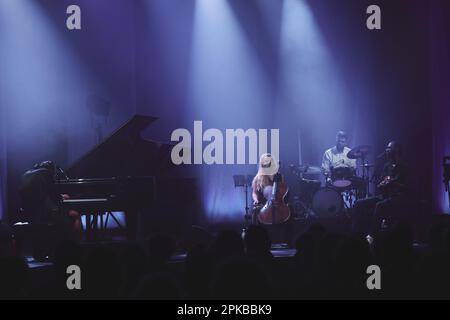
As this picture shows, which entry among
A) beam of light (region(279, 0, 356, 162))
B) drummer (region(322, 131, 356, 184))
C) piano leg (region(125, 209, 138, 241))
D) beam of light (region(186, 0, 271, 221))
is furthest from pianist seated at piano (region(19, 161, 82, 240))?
beam of light (region(279, 0, 356, 162))

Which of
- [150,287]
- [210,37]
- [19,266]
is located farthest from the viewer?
[210,37]

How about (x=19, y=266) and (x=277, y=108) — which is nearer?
(x=19, y=266)

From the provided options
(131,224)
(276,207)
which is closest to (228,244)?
(131,224)

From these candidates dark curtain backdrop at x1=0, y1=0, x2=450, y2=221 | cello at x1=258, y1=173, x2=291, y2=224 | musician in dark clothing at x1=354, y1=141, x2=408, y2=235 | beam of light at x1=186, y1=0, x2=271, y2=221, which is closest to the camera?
cello at x1=258, y1=173, x2=291, y2=224

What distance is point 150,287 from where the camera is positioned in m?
2.12

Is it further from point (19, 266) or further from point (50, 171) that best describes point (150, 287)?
point (50, 171)

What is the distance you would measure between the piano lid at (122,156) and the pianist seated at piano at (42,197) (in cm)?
25

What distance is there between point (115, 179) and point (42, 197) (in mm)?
847

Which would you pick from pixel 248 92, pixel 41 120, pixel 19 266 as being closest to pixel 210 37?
pixel 248 92

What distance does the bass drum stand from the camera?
879 cm

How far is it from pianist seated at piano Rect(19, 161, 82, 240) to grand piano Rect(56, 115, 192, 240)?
98 mm

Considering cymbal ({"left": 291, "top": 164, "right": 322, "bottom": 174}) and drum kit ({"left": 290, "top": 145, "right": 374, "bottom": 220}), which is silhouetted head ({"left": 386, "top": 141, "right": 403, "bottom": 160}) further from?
cymbal ({"left": 291, "top": 164, "right": 322, "bottom": 174})

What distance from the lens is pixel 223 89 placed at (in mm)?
10680
